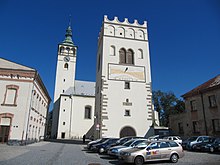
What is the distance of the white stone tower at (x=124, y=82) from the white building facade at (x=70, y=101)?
72.7 feet

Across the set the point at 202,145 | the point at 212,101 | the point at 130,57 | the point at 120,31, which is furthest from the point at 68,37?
the point at 202,145

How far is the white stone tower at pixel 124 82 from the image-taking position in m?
24.5

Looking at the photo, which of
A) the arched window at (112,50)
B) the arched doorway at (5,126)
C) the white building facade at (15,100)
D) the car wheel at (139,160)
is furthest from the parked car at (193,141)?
the arched doorway at (5,126)

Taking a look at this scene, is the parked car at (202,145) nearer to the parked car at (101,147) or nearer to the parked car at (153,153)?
the parked car at (153,153)

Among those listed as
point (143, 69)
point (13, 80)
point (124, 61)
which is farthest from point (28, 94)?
point (143, 69)

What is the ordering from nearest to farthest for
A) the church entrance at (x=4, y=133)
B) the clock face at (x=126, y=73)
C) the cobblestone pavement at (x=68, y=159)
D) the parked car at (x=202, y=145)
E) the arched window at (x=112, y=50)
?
the cobblestone pavement at (x=68, y=159) → the parked car at (x=202, y=145) → the church entrance at (x=4, y=133) → the clock face at (x=126, y=73) → the arched window at (x=112, y=50)

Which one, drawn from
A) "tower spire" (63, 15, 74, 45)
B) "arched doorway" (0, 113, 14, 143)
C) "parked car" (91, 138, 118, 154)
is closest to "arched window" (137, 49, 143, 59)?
"parked car" (91, 138, 118, 154)

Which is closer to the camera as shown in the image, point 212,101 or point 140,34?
point 212,101

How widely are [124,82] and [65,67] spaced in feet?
110

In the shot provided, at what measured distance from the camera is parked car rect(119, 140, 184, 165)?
10.3 metres

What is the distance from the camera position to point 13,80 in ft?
75.2

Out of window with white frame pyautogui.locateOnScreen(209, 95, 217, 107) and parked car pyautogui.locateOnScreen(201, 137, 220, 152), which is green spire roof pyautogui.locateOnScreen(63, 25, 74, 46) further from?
parked car pyautogui.locateOnScreen(201, 137, 220, 152)

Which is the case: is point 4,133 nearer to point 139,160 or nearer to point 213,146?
point 139,160

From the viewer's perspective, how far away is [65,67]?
55750 mm
